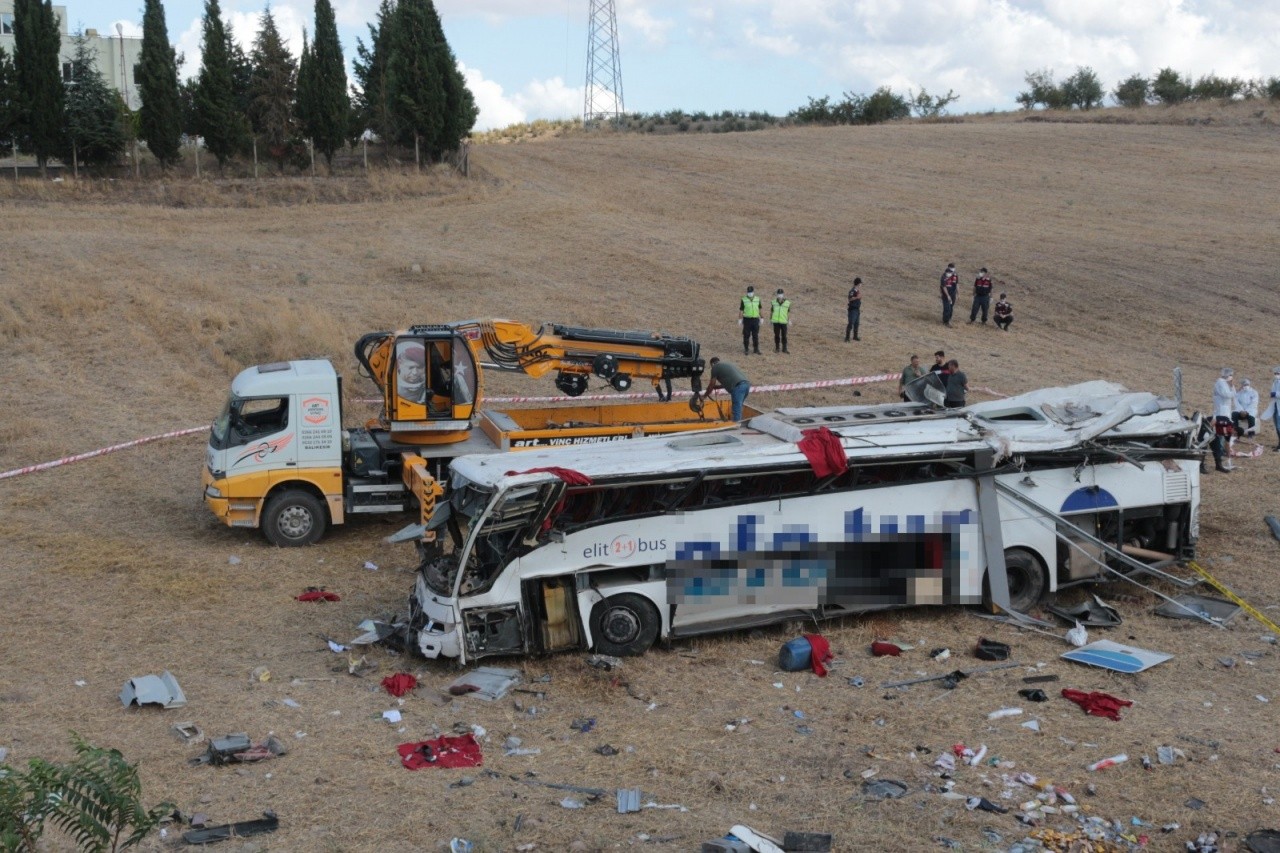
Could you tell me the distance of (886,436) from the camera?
1271cm

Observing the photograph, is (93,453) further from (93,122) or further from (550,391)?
(93,122)

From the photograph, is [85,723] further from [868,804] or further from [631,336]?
[631,336]

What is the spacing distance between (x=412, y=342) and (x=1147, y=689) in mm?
9767

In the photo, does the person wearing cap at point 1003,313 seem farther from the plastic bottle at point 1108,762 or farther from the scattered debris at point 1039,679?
the plastic bottle at point 1108,762

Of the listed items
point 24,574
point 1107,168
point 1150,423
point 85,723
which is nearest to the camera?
point 85,723

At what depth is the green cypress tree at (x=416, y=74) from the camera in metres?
44.0

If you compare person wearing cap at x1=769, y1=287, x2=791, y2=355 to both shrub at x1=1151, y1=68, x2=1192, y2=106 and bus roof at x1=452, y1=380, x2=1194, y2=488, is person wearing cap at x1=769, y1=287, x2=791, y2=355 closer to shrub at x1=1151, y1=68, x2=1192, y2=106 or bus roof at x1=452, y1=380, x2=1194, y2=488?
bus roof at x1=452, y1=380, x2=1194, y2=488

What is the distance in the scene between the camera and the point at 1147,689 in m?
11.1

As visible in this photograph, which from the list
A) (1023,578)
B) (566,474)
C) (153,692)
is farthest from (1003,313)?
(153,692)

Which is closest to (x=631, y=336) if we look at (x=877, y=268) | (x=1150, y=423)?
(x=1150, y=423)

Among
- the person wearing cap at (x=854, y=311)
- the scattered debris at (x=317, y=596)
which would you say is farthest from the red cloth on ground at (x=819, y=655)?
the person wearing cap at (x=854, y=311)

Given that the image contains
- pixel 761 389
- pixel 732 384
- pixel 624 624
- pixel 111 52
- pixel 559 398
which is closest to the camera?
pixel 624 624

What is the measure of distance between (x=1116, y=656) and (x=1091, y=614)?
123 centimetres

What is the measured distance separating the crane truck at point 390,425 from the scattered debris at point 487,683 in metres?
3.78
